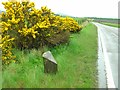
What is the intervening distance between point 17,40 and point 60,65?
10.1 ft

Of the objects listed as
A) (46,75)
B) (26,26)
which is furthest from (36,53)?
(46,75)

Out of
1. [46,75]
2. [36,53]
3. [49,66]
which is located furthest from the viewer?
[36,53]

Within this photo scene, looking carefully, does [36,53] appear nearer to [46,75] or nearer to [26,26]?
[26,26]

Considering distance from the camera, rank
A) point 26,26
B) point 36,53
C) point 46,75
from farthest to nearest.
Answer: point 26,26, point 36,53, point 46,75

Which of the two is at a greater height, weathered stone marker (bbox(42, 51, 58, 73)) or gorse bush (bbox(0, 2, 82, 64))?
gorse bush (bbox(0, 2, 82, 64))

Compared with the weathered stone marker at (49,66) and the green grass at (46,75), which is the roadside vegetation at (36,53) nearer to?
the green grass at (46,75)

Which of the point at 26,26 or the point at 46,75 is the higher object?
the point at 26,26

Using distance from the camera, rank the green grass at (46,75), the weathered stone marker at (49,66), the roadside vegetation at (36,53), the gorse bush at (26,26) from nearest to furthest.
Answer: the green grass at (46,75), the roadside vegetation at (36,53), the weathered stone marker at (49,66), the gorse bush at (26,26)

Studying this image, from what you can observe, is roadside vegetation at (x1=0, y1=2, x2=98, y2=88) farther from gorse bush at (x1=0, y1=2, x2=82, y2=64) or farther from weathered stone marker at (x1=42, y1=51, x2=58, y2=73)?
weathered stone marker at (x1=42, y1=51, x2=58, y2=73)

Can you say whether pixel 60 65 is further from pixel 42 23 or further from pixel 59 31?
pixel 59 31

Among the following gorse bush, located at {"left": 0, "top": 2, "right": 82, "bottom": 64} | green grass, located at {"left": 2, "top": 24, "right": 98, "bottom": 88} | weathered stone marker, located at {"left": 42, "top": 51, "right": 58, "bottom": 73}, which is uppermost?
gorse bush, located at {"left": 0, "top": 2, "right": 82, "bottom": 64}

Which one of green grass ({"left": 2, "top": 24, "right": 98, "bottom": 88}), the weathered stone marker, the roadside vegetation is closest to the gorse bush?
the roadside vegetation

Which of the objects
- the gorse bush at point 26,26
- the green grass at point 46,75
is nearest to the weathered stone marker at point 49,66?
the green grass at point 46,75

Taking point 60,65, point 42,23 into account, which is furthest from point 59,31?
point 60,65
